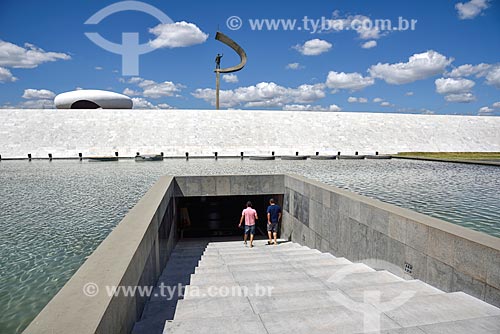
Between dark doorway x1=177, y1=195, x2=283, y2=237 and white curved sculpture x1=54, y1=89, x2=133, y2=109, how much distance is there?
48.0 m

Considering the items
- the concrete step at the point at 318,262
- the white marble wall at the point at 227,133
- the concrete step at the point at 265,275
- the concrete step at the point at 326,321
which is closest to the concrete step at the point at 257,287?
the concrete step at the point at 265,275

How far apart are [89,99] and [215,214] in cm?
4929

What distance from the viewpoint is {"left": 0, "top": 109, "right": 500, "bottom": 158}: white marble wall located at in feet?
114

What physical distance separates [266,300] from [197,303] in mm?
717

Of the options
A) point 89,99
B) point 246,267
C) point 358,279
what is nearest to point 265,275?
point 246,267

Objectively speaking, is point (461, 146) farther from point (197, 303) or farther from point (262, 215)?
point (197, 303)

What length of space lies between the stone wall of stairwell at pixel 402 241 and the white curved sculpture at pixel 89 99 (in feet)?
186

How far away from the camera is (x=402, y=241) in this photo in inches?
197

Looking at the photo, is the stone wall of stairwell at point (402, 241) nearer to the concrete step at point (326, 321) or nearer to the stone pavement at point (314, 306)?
the stone pavement at point (314, 306)

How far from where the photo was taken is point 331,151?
3662cm

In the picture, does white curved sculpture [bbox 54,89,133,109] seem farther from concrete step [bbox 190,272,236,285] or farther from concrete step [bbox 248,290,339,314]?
concrete step [bbox 248,290,339,314]

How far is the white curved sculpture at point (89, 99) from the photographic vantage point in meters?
57.9

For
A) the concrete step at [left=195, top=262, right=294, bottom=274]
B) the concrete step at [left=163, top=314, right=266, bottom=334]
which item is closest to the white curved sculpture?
the concrete step at [left=195, top=262, right=294, bottom=274]

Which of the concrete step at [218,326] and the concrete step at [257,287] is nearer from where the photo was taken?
the concrete step at [218,326]
